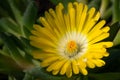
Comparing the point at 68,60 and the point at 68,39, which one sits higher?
the point at 68,39

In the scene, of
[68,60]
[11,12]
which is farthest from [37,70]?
[11,12]

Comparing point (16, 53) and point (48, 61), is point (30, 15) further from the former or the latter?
point (48, 61)

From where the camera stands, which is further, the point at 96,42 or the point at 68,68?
the point at 96,42

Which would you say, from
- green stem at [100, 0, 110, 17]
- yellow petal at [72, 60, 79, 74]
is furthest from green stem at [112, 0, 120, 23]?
yellow petal at [72, 60, 79, 74]

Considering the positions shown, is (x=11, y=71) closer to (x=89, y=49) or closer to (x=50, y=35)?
(x=50, y=35)

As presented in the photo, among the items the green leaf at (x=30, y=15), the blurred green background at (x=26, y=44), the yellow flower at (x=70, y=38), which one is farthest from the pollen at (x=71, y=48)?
the green leaf at (x=30, y=15)

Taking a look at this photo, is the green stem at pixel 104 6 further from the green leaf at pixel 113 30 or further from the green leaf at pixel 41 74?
the green leaf at pixel 41 74
